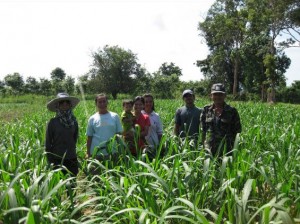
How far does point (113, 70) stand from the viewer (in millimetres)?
41906

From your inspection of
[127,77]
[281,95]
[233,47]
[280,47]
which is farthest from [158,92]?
[280,47]

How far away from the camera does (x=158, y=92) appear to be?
1713 inches

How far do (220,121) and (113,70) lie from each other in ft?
126

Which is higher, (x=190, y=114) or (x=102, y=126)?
(x=190, y=114)

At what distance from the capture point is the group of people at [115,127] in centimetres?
398

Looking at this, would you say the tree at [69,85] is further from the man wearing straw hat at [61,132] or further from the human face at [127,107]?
the man wearing straw hat at [61,132]

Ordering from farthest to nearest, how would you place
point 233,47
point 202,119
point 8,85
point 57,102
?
point 8,85 < point 233,47 < point 202,119 < point 57,102

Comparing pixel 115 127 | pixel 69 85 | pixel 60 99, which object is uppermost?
pixel 69 85

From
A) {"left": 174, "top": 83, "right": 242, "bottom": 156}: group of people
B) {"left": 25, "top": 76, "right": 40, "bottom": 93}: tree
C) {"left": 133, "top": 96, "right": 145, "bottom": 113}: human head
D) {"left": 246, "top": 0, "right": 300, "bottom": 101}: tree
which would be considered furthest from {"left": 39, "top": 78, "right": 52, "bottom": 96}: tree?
{"left": 174, "top": 83, "right": 242, "bottom": 156}: group of people

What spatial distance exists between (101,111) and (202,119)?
1.24 meters

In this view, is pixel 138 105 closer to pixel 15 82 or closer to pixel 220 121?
pixel 220 121

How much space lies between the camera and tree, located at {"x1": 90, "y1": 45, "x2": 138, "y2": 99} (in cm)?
4169

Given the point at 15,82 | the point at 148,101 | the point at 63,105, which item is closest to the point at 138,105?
the point at 148,101

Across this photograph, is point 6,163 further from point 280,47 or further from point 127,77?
point 127,77
